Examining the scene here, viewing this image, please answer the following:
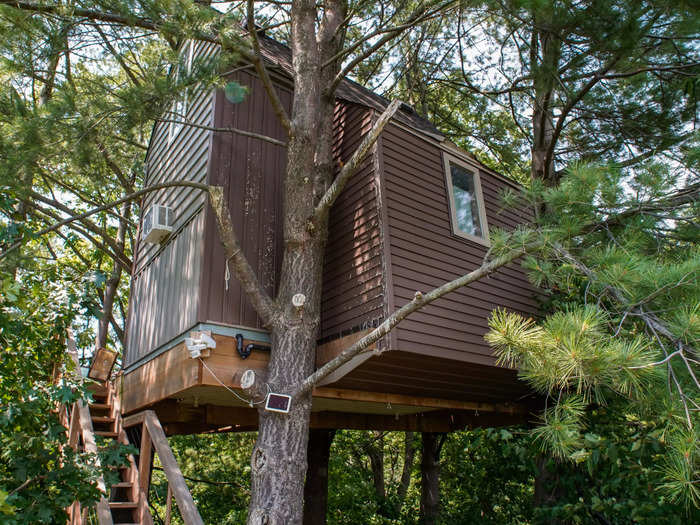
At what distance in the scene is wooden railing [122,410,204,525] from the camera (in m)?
4.31

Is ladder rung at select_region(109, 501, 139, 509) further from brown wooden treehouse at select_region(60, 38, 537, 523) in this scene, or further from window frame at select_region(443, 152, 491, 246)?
window frame at select_region(443, 152, 491, 246)

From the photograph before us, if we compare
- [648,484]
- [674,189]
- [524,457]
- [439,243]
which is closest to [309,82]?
[439,243]

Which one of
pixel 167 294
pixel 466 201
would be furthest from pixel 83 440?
pixel 466 201

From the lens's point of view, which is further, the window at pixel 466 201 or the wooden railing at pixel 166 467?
the window at pixel 466 201

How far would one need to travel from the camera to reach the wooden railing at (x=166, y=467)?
14.1ft

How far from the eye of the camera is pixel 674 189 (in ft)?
15.3

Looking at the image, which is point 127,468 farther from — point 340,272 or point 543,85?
point 543,85

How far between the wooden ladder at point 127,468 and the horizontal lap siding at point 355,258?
1900 millimetres

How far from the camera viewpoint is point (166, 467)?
4773 mm

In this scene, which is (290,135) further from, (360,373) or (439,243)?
(360,373)

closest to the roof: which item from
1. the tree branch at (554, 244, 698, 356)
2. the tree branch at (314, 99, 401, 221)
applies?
the tree branch at (314, 99, 401, 221)

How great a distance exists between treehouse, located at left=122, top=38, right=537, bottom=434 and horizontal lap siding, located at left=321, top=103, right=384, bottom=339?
0.06ft

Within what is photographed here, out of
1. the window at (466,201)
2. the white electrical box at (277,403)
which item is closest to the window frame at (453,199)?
the window at (466,201)

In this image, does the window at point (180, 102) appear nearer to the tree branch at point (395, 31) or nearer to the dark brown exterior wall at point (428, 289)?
the tree branch at point (395, 31)
